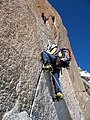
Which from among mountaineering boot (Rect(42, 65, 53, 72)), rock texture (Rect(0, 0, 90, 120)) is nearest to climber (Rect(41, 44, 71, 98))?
mountaineering boot (Rect(42, 65, 53, 72))

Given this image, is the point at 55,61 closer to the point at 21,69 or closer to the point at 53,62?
the point at 53,62

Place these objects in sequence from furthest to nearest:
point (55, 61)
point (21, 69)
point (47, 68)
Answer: point (55, 61) < point (47, 68) < point (21, 69)

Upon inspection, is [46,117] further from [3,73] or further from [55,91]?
[3,73]

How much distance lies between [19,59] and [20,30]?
1.27m

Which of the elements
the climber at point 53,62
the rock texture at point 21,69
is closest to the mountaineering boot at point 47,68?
the climber at point 53,62

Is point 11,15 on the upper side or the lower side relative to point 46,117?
upper

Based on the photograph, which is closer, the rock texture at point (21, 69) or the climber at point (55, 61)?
the rock texture at point (21, 69)

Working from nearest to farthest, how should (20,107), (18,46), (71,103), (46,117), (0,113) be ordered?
(0,113) → (20,107) → (18,46) → (46,117) → (71,103)

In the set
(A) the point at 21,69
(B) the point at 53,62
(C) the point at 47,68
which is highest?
(B) the point at 53,62

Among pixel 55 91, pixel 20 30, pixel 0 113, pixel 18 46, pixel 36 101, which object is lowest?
pixel 0 113

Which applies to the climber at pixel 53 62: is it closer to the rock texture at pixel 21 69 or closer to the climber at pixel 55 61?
the climber at pixel 55 61

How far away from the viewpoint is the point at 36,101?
980 cm

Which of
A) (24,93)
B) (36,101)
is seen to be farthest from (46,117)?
(24,93)

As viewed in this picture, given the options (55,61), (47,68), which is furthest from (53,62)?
(47,68)
